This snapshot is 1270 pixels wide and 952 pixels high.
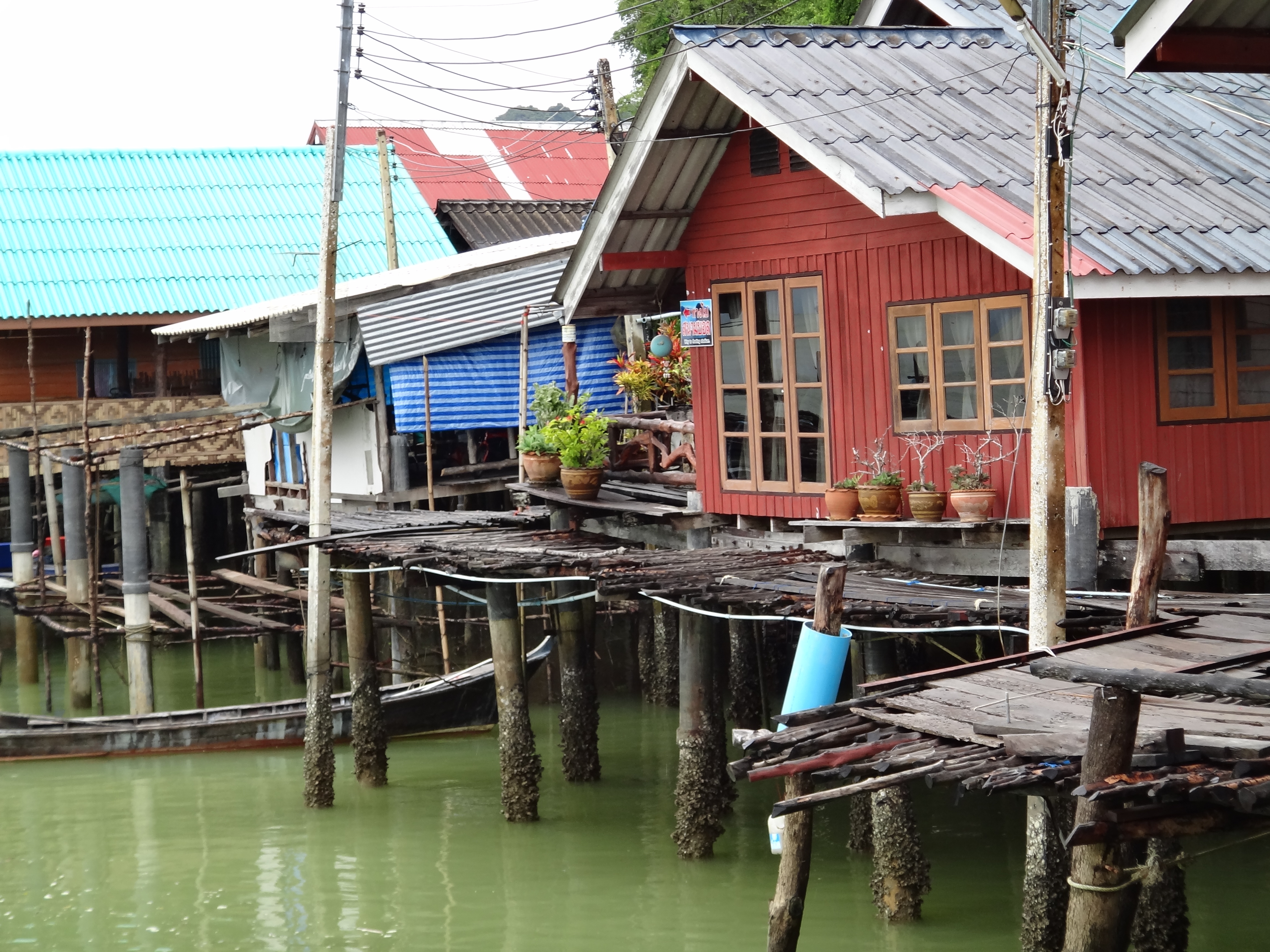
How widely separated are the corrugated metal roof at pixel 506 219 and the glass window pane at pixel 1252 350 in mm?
17148

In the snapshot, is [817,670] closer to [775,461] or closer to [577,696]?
[775,461]

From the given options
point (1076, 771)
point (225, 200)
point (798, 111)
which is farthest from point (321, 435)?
point (225, 200)

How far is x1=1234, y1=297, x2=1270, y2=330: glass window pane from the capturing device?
11.9 m

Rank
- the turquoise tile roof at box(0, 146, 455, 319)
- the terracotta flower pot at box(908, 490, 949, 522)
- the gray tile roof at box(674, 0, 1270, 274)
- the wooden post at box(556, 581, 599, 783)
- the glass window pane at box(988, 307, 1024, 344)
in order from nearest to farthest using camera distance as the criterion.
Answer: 1. the gray tile roof at box(674, 0, 1270, 274)
2. the glass window pane at box(988, 307, 1024, 344)
3. the terracotta flower pot at box(908, 490, 949, 522)
4. the wooden post at box(556, 581, 599, 783)
5. the turquoise tile roof at box(0, 146, 455, 319)

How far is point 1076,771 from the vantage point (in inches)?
256

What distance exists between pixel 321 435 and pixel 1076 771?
1032 cm

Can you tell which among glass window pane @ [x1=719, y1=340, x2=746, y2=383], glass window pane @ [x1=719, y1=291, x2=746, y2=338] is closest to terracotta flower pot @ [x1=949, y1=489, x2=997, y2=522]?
glass window pane @ [x1=719, y1=340, x2=746, y2=383]

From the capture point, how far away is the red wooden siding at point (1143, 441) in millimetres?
11469

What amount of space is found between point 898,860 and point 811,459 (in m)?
4.20

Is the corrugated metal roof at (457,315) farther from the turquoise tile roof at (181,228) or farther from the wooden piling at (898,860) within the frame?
the wooden piling at (898,860)

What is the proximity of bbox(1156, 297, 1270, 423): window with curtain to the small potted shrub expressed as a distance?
680 cm

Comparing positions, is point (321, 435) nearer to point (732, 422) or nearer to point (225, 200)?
point (732, 422)

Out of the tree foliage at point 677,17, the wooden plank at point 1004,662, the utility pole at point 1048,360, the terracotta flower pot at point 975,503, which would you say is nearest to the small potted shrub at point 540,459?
the terracotta flower pot at point 975,503

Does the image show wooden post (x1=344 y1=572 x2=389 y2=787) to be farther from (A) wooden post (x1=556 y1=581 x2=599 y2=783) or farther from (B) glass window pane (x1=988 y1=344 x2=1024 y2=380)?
(B) glass window pane (x1=988 y1=344 x2=1024 y2=380)
